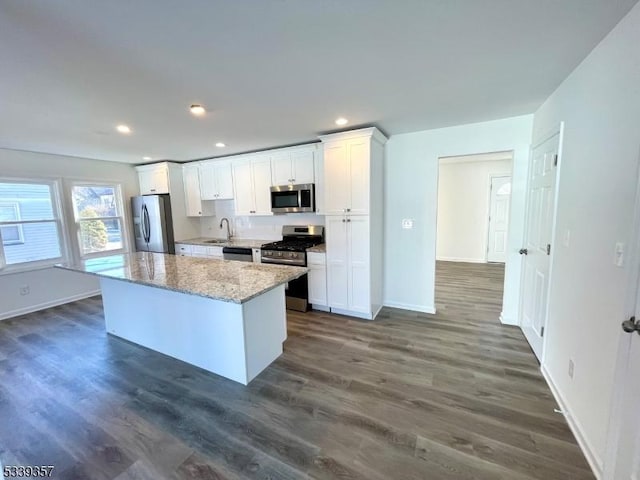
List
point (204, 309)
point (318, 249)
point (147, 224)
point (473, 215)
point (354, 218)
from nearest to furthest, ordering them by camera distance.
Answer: point (204, 309) < point (354, 218) < point (318, 249) < point (147, 224) < point (473, 215)

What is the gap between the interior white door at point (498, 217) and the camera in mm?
6244

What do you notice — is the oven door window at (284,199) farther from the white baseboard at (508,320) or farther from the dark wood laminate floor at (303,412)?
the white baseboard at (508,320)

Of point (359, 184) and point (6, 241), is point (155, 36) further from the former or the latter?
point (6, 241)

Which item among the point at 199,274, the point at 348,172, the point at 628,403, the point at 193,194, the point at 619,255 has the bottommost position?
the point at 628,403

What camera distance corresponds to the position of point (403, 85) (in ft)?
6.95

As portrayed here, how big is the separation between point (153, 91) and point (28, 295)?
412cm

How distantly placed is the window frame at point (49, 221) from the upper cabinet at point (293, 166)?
3462 millimetres

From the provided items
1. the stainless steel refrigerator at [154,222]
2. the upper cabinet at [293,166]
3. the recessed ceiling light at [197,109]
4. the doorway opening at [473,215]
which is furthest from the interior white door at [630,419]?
the stainless steel refrigerator at [154,222]

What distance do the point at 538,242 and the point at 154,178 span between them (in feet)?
19.3

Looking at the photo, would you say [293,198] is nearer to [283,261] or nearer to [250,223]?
[283,261]

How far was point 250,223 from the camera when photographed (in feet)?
16.4

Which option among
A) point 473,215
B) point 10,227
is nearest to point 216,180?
point 10,227

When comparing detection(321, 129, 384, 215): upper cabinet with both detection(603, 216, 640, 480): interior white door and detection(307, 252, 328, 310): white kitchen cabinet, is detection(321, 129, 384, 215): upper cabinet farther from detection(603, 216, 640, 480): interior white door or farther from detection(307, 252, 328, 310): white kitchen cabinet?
detection(603, 216, 640, 480): interior white door

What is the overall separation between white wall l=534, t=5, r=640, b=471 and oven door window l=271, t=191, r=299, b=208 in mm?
2929
